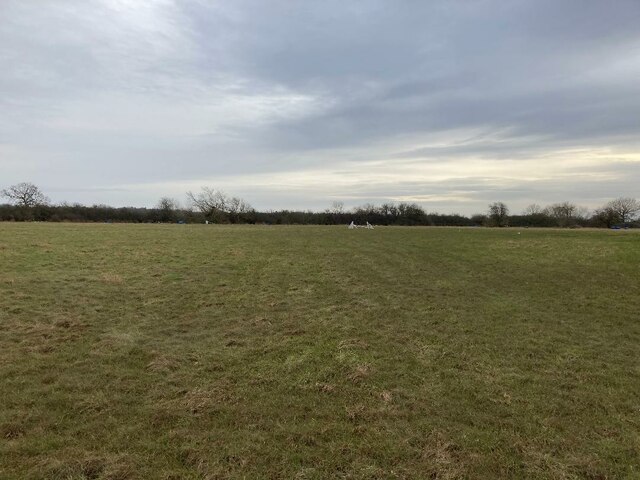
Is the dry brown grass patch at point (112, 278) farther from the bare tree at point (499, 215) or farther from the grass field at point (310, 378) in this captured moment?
the bare tree at point (499, 215)

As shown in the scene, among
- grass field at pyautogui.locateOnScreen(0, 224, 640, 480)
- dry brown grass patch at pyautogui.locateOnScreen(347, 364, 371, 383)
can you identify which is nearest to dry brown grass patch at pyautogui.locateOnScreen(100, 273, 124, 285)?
grass field at pyautogui.locateOnScreen(0, 224, 640, 480)

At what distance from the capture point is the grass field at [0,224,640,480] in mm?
5688

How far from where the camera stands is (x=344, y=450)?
5.88 m

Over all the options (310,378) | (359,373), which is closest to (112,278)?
(310,378)

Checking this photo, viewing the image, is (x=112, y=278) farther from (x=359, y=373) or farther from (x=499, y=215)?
(x=499, y=215)

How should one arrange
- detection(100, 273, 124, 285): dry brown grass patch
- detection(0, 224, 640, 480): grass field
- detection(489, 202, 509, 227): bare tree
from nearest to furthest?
1. detection(0, 224, 640, 480): grass field
2. detection(100, 273, 124, 285): dry brown grass patch
3. detection(489, 202, 509, 227): bare tree

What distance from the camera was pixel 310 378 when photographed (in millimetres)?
8523

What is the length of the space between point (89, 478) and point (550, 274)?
22.8 metres

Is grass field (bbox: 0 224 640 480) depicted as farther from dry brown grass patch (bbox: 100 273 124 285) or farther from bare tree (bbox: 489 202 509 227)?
bare tree (bbox: 489 202 509 227)

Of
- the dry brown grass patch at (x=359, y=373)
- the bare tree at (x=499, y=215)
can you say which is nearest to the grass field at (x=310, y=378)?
the dry brown grass patch at (x=359, y=373)

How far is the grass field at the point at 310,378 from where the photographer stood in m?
5.69

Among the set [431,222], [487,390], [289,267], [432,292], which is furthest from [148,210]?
[487,390]

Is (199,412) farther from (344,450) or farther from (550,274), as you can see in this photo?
(550,274)

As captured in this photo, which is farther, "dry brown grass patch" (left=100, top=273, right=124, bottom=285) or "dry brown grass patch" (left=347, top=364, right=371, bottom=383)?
"dry brown grass patch" (left=100, top=273, right=124, bottom=285)
